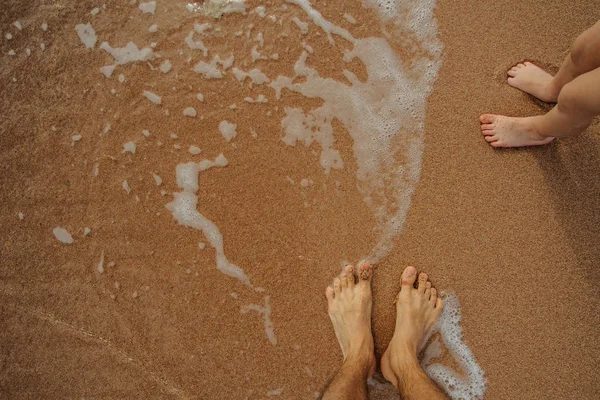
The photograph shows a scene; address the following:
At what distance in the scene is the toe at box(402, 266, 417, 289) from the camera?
2061 mm

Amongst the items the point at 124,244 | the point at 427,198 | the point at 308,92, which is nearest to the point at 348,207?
the point at 427,198

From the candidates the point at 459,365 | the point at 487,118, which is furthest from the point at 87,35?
the point at 459,365

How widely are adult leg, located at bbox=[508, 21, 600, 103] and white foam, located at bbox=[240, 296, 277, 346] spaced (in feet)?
5.67

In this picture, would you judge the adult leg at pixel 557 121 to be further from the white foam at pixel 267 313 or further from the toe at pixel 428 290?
the white foam at pixel 267 313

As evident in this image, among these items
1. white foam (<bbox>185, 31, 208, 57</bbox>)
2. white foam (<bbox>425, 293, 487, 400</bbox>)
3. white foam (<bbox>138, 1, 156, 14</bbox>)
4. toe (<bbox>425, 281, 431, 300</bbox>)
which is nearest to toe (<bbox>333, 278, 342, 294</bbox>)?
toe (<bbox>425, 281, 431, 300</bbox>)

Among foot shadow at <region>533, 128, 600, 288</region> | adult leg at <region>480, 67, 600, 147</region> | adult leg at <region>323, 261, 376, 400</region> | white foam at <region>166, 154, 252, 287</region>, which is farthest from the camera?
white foam at <region>166, 154, 252, 287</region>

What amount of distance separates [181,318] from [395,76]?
1721mm

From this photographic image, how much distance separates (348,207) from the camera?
211 centimetres

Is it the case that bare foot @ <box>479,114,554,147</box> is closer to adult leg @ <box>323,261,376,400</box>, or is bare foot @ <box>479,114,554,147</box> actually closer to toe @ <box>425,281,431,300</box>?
toe @ <box>425,281,431,300</box>

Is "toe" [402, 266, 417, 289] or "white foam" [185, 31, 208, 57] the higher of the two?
"white foam" [185, 31, 208, 57]

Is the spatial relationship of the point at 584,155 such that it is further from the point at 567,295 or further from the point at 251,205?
→ the point at 251,205

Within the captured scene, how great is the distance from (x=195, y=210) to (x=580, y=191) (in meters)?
1.99

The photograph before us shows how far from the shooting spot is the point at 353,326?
6.66ft

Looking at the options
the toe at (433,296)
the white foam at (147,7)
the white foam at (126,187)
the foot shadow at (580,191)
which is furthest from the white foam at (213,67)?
the foot shadow at (580,191)
